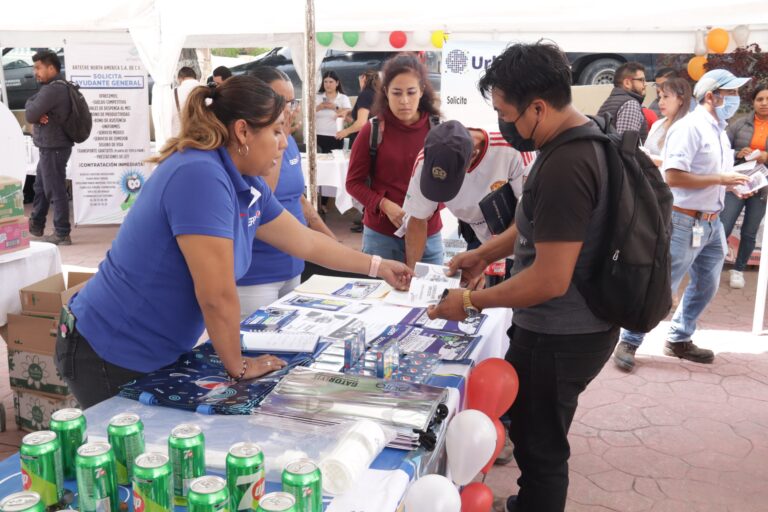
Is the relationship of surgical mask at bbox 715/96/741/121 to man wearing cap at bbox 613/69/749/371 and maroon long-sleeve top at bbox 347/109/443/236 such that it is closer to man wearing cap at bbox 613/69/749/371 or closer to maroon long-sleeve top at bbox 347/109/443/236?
man wearing cap at bbox 613/69/749/371

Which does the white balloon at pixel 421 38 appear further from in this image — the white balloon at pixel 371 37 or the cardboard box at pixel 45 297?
the cardboard box at pixel 45 297

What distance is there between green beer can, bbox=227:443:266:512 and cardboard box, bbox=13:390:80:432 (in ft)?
7.62

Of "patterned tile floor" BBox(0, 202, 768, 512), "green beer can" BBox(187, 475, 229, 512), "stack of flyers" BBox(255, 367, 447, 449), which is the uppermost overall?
"green beer can" BBox(187, 475, 229, 512)

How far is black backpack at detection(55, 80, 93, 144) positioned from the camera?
6.59 meters

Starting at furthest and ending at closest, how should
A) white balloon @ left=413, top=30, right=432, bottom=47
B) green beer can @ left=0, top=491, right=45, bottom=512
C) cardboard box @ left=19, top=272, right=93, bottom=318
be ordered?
white balloon @ left=413, top=30, right=432, bottom=47 < cardboard box @ left=19, top=272, right=93, bottom=318 < green beer can @ left=0, top=491, right=45, bottom=512

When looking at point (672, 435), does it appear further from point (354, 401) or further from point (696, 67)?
point (696, 67)

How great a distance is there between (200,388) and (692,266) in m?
3.26

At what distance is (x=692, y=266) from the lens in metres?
4.09

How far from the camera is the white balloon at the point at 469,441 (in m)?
1.68

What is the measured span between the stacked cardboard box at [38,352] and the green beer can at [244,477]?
2217 mm

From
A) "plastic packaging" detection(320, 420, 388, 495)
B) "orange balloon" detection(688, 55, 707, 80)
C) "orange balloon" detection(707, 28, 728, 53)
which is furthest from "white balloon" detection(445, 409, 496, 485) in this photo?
"orange balloon" detection(688, 55, 707, 80)

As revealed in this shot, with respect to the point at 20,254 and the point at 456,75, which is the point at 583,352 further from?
the point at 456,75

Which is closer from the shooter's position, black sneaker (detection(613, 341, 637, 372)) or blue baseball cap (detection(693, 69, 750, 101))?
blue baseball cap (detection(693, 69, 750, 101))

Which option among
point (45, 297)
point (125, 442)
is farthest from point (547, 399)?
point (45, 297)
